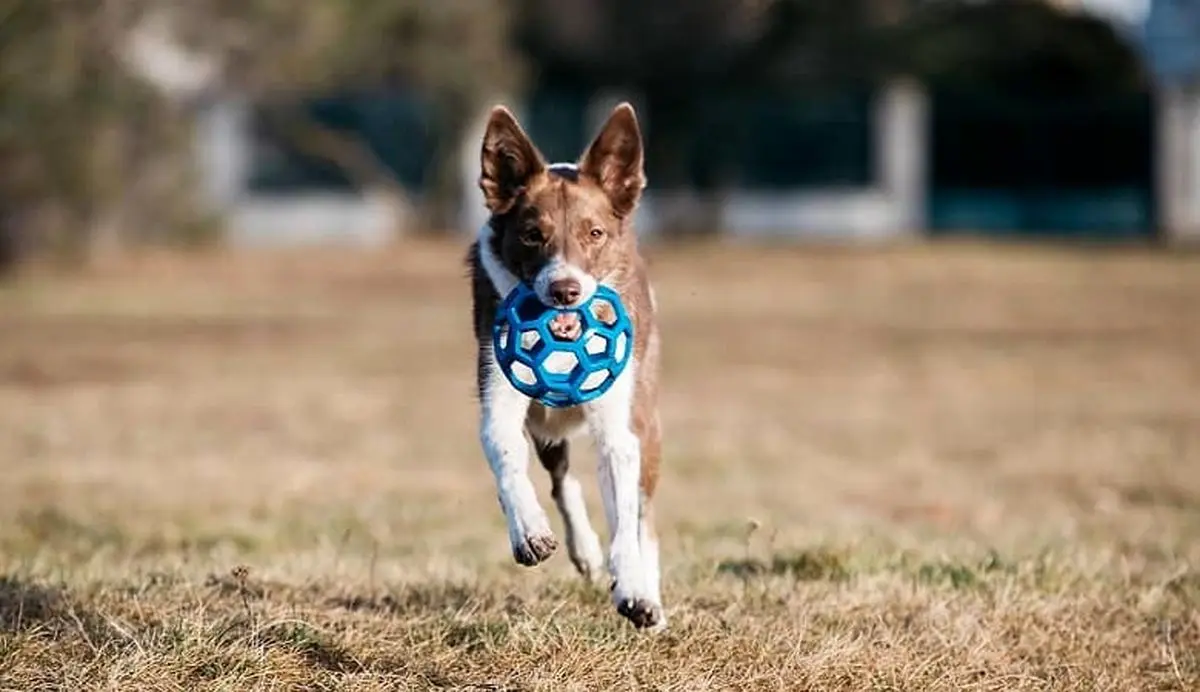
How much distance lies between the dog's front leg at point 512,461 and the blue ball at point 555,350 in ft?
0.40

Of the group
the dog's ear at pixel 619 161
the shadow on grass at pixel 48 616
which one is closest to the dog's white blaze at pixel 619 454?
the dog's ear at pixel 619 161

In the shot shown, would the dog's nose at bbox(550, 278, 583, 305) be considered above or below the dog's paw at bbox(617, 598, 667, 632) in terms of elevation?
above

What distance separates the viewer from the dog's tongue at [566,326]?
247 inches

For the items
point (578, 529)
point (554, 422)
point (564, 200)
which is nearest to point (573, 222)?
point (564, 200)

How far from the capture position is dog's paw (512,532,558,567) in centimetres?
605

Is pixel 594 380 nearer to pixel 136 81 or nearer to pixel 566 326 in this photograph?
pixel 566 326

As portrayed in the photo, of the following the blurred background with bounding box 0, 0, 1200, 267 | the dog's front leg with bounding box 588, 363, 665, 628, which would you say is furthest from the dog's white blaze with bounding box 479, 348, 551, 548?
the blurred background with bounding box 0, 0, 1200, 267

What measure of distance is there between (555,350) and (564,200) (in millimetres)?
597

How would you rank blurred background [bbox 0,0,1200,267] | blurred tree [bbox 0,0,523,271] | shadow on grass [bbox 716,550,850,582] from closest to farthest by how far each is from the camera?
shadow on grass [bbox 716,550,850,582] → blurred tree [bbox 0,0,523,271] → blurred background [bbox 0,0,1200,267]

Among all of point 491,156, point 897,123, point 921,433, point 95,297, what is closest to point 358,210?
point 897,123

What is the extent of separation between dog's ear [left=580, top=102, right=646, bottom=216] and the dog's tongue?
627 mm

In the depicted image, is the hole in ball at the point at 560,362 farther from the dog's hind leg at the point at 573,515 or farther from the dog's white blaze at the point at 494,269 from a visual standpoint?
the dog's hind leg at the point at 573,515

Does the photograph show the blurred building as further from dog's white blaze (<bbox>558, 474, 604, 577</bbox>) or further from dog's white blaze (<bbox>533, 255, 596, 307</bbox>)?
dog's white blaze (<bbox>533, 255, 596, 307</bbox>)

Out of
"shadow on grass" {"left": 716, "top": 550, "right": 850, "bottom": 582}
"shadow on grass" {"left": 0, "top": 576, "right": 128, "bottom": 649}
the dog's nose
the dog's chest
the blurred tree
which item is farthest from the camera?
the blurred tree
